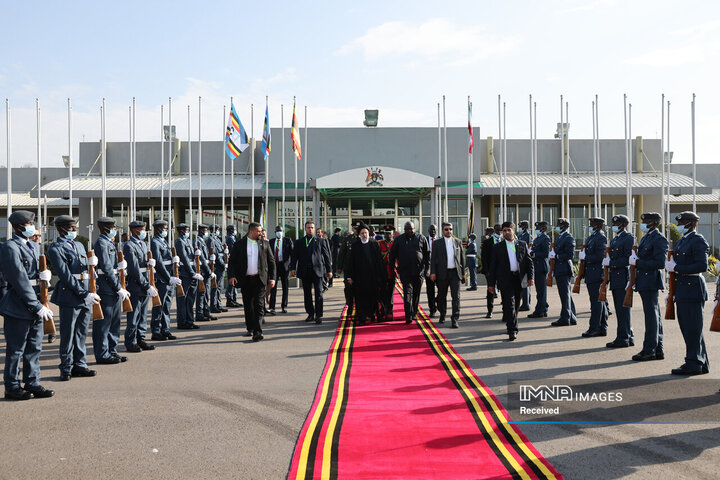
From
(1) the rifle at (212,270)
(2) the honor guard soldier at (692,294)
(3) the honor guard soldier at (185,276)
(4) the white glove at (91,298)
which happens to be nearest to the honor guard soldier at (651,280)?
(2) the honor guard soldier at (692,294)

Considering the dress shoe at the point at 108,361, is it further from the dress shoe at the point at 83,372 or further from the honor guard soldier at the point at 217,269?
the honor guard soldier at the point at 217,269

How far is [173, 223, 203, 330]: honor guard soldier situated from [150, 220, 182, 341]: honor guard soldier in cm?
67

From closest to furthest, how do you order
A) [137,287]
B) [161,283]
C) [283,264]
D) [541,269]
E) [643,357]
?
[643,357]
[137,287]
[161,283]
[541,269]
[283,264]

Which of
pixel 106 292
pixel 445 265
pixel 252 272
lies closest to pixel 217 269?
pixel 252 272

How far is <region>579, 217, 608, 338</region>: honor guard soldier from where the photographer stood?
10344 millimetres

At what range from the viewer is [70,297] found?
24.4 feet

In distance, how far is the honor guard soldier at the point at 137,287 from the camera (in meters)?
9.17

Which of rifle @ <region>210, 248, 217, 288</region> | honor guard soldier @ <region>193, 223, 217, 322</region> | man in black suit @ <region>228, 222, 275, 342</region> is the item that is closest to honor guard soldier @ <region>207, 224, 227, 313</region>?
rifle @ <region>210, 248, 217, 288</region>

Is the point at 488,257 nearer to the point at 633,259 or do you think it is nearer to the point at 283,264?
the point at 633,259

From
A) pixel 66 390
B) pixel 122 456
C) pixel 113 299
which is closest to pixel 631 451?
pixel 122 456

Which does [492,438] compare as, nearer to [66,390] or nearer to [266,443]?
[266,443]

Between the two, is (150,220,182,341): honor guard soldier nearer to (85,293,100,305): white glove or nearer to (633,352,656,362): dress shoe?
(85,293,100,305): white glove

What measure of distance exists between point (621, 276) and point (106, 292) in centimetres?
798

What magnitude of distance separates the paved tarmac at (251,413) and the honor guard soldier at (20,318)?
1.08 ft
